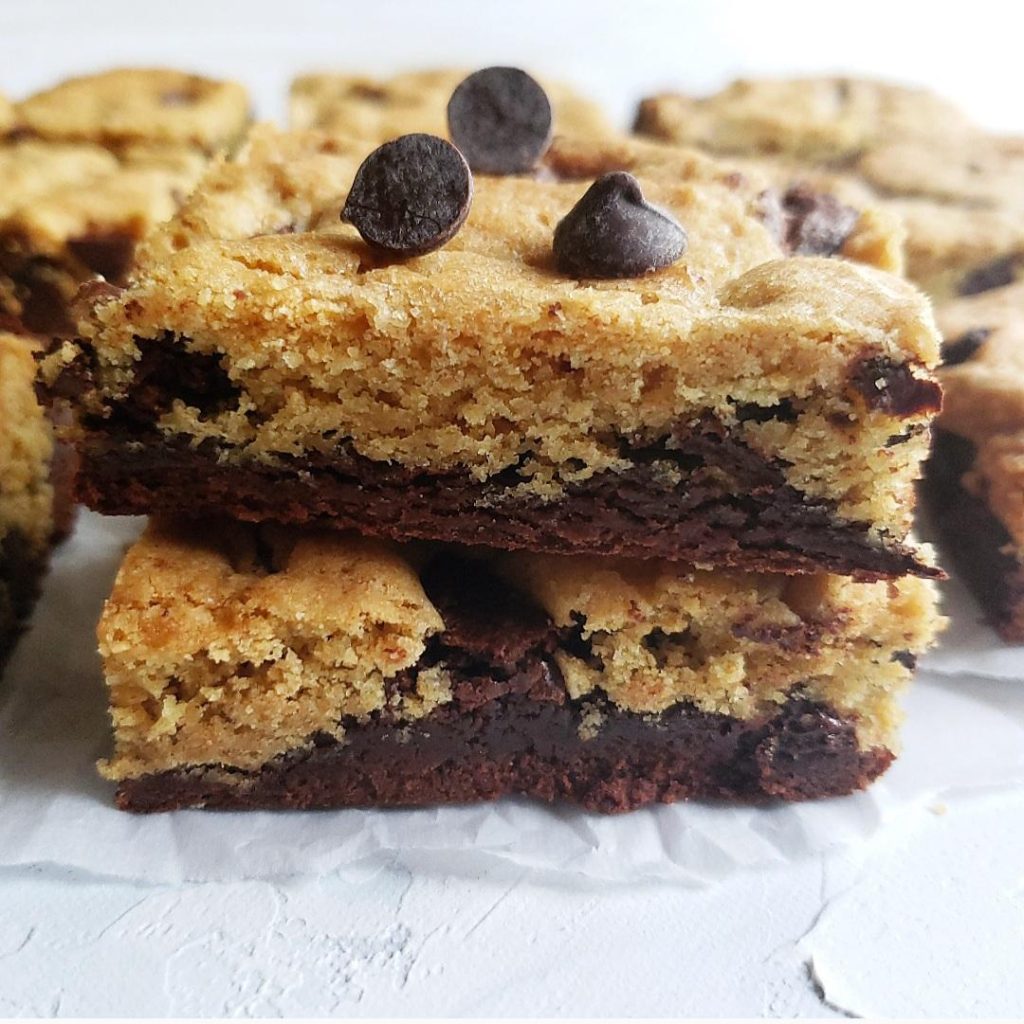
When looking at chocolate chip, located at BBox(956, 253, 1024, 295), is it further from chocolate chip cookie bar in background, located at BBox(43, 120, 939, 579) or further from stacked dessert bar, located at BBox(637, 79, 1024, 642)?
chocolate chip cookie bar in background, located at BBox(43, 120, 939, 579)

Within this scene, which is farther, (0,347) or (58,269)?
(58,269)

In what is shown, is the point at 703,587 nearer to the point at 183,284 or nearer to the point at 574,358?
the point at 574,358

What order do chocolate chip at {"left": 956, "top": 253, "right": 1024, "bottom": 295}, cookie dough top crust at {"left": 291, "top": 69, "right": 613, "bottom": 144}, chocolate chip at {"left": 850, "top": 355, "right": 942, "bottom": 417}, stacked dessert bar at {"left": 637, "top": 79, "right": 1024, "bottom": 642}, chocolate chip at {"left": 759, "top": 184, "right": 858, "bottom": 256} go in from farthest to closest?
cookie dough top crust at {"left": 291, "top": 69, "right": 613, "bottom": 144} < chocolate chip at {"left": 956, "top": 253, "right": 1024, "bottom": 295} < stacked dessert bar at {"left": 637, "top": 79, "right": 1024, "bottom": 642} < chocolate chip at {"left": 759, "top": 184, "right": 858, "bottom": 256} < chocolate chip at {"left": 850, "top": 355, "right": 942, "bottom": 417}

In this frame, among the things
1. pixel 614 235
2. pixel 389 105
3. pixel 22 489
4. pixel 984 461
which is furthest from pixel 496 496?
pixel 389 105

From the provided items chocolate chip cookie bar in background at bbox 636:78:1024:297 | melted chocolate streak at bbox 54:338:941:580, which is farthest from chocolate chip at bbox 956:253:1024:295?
melted chocolate streak at bbox 54:338:941:580

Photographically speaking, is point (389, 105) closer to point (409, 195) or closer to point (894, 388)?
point (409, 195)

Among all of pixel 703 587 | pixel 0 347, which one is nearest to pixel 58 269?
pixel 0 347

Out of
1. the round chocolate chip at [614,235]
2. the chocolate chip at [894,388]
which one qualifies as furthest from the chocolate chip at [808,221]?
the chocolate chip at [894,388]
